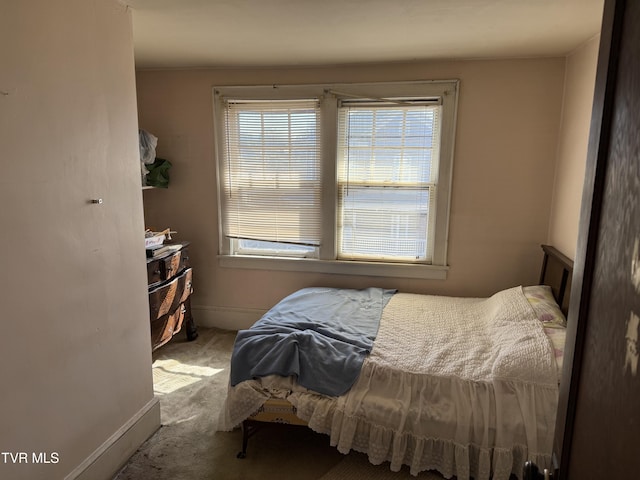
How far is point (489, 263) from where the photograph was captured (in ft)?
10.7

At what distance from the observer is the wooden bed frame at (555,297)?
2.13 meters

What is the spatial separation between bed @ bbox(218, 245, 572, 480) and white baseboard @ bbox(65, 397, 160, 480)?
0.42 m

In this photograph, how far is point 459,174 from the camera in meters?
3.20

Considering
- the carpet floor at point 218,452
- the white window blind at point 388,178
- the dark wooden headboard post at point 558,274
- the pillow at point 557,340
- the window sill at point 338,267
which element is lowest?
the carpet floor at point 218,452

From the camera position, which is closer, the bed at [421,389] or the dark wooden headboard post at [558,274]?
the bed at [421,389]

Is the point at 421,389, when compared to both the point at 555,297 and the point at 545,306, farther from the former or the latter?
the point at 555,297

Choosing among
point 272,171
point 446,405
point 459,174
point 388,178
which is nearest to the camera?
point 446,405

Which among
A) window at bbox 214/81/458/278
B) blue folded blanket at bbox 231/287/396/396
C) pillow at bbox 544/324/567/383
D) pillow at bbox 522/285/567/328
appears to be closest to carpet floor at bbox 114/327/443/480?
blue folded blanket at bbox 231/287/396/396

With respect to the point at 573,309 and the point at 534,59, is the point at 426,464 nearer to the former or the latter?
the point at 573,309

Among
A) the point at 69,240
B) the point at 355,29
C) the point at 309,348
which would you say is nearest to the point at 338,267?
the point at 309,348

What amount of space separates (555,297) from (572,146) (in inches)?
40.0

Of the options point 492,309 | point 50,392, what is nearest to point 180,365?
point 50,392

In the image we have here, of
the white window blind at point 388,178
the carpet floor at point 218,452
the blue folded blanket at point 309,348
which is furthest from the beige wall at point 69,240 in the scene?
the white window blind at point 388,178

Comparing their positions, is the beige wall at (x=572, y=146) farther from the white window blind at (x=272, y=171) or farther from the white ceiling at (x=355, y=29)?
the white window blind at (x=272, y=171)
